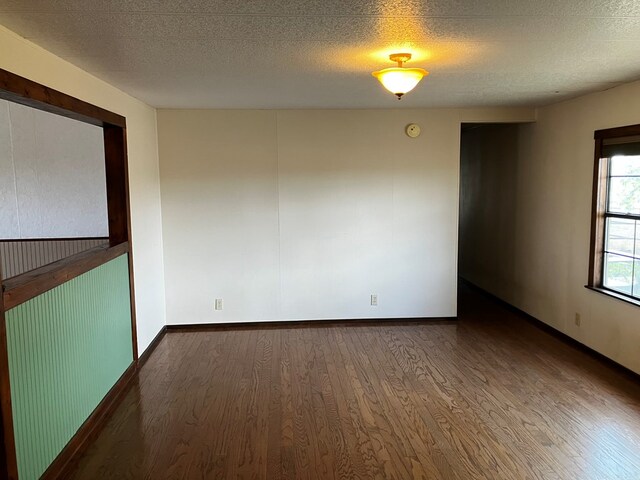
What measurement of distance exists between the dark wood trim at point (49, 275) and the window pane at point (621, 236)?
402cm

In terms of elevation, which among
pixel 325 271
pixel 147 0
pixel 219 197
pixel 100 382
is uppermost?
pixel 147 0

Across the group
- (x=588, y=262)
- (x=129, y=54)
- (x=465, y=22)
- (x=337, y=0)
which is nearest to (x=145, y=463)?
(x=129, y=54)

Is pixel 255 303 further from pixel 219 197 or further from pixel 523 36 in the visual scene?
pixel 523 36

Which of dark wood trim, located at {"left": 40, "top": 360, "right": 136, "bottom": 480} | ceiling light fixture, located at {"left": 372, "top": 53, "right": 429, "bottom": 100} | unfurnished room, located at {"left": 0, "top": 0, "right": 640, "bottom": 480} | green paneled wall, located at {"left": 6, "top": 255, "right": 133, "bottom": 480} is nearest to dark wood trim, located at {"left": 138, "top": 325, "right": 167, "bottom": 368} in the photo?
unfurnished room, located at {"left": 0, "top": 0, "right": 640, "bottom": 480}

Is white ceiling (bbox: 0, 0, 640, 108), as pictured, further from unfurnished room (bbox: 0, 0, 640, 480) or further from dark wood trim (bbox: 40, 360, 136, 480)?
dark wood trim (bbox: 40, 360, 136, 480)

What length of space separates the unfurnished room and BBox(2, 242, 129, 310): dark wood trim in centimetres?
2

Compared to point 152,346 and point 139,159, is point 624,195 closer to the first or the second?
point 139,159

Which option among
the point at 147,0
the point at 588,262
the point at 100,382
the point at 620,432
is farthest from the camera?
the point at 588,262

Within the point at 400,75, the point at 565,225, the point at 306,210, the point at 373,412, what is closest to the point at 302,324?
the point at 306,210

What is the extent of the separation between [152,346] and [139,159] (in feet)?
5.80

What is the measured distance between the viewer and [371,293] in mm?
5391

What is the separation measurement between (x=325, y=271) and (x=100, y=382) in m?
2.61

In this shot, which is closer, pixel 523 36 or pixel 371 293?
pixel 523 36

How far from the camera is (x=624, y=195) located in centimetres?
396
